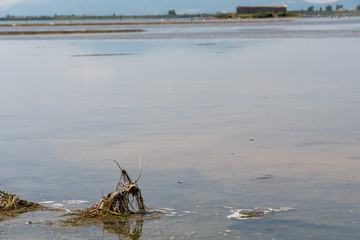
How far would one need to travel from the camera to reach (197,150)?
10.3m

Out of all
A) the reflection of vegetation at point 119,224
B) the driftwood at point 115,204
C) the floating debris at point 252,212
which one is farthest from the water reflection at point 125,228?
the floating debris at point 252,212

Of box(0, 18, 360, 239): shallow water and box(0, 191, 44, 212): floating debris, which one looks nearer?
box(0, 18, 360, 239): shallow water

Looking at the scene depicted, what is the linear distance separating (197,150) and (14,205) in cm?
376

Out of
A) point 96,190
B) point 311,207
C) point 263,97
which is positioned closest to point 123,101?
point 263,97

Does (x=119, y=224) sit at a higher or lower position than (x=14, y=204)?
lower

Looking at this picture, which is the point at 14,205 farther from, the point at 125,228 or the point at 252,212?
the point at 252,212

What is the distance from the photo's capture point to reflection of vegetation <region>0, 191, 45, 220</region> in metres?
7.27

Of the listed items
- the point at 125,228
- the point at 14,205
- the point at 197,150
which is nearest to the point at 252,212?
the point at 125,228

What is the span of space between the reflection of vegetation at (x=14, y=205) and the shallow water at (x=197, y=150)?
0.16 metres

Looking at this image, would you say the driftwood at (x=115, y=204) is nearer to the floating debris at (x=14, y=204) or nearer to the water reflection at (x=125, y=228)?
the water reflection at (x=125, y=228)

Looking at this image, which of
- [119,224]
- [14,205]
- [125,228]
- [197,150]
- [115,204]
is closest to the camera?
[125,228]

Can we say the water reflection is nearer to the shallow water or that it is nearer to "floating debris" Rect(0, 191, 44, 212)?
the shallow water

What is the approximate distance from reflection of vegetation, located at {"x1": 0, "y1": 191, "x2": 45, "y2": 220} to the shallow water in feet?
0.54

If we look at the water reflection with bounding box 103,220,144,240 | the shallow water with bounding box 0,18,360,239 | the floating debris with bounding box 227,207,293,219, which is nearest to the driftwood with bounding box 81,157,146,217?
the water reflection with bounding box 103,220,144,240
